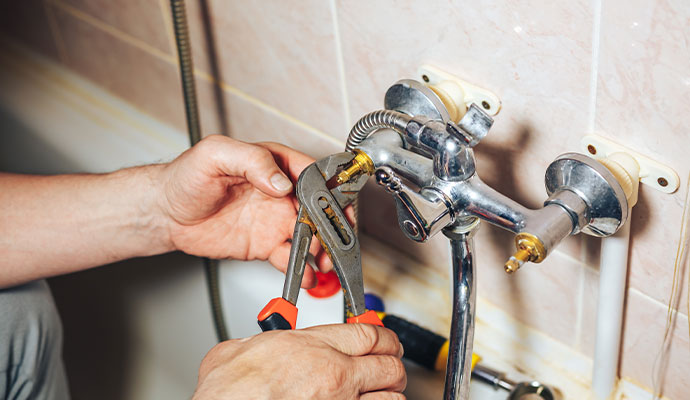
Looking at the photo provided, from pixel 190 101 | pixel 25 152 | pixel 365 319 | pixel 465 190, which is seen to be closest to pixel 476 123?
pixel 465 190

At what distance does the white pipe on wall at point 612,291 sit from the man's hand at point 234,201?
0.73 feet

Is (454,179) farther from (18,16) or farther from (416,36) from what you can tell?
(18,16)

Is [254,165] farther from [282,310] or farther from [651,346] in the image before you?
[651,346]

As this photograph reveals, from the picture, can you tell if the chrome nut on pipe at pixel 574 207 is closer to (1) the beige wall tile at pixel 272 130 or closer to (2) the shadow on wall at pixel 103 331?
(1) the beige wall tile at pixel 272 130

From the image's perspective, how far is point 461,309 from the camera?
458 millimetres

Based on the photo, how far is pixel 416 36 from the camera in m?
0.52

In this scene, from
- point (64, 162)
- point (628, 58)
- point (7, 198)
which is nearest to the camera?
point (628, 58)

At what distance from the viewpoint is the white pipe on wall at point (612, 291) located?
0.43 metres

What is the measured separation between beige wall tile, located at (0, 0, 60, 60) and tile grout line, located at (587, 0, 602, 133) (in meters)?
0.85

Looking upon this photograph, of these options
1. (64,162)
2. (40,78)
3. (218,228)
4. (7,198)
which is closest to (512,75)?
(218,228)

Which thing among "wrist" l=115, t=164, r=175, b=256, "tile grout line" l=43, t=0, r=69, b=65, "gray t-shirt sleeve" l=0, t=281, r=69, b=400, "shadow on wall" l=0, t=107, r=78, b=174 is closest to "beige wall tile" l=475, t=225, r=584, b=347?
"wrist" l=115, t=164, r=175, b=256

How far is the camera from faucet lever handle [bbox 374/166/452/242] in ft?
1.33

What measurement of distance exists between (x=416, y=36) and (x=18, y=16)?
2.61 feet

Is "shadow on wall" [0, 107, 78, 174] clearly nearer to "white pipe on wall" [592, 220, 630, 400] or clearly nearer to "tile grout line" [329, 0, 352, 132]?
"tile grout line" [329, 0, 352, 132]
